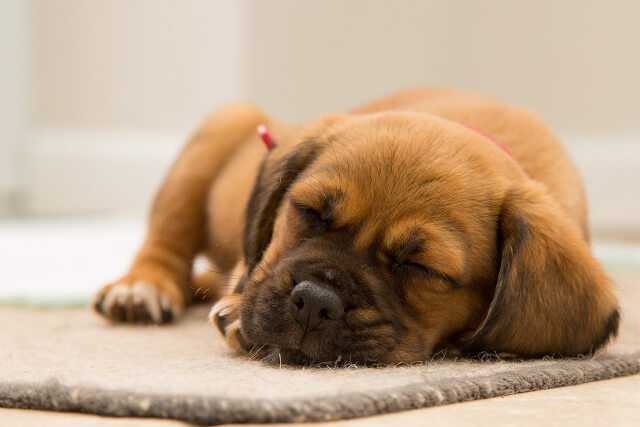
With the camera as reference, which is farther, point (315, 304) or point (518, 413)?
point (315, 304)

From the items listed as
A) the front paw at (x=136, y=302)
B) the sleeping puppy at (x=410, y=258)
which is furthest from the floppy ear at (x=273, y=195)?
the front paw at (x=136, y=302)

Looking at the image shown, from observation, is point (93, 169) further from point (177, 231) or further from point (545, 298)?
point (545, 298)

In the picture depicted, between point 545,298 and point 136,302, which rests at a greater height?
point 545,298

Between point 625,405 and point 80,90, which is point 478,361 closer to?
point 625,405

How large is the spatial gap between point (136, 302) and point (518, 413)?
194 centimetres

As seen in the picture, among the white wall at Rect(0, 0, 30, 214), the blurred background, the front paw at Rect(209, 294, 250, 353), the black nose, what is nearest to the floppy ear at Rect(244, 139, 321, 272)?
the front paw at Rect(209, 294, 250, 353)

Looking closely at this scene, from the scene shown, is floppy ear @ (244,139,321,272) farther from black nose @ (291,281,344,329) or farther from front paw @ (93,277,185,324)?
black nose @ (291,281,344,329)

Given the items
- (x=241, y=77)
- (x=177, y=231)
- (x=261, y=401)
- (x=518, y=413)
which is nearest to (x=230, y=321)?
(x=261, y=401)

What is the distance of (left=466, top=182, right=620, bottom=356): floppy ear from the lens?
264 centimetres

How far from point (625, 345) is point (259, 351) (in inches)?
54.9

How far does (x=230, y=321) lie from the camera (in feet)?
9.52

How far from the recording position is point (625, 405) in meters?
2.17

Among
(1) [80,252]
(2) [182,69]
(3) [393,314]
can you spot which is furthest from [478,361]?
(2) [182,69]

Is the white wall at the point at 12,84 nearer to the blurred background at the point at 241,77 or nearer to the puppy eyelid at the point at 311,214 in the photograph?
the blurred background at the point at 241,77
